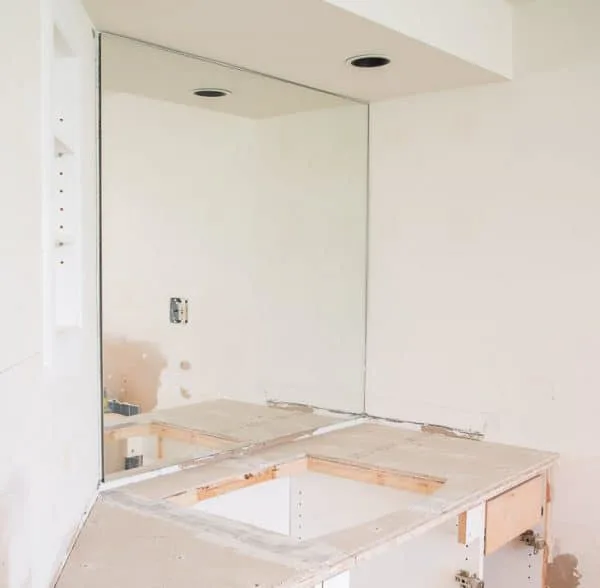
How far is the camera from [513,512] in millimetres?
2096

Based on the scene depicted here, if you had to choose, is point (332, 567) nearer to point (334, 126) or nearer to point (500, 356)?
point (500, 356)

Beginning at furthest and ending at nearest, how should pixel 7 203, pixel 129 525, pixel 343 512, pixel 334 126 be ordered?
pixel 334 126, pixel 343 512, pixel 129 525, pixel 7 203

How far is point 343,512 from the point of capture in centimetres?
243

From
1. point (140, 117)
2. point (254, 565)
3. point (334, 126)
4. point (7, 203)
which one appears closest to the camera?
point (7, 203)

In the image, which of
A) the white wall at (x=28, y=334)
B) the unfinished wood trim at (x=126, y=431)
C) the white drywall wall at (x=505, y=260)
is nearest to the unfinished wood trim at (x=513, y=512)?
the white drywall wall at (x=505, y=260)

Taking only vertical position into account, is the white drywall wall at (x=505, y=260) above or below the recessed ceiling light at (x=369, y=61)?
below

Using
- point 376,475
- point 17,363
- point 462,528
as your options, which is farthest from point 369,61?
point 17,363

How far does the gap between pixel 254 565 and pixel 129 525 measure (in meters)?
0.37

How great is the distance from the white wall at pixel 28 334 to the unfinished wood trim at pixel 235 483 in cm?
49

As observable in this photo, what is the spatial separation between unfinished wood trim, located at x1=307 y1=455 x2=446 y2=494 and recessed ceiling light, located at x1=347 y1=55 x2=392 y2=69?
1256mm

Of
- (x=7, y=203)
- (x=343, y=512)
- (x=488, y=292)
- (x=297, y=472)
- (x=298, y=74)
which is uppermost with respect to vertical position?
(x=298, y=74)

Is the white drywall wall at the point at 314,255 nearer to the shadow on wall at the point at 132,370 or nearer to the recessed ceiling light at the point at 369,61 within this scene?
the recessed ceiling light at the point at 369,61

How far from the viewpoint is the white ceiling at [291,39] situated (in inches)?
67.3

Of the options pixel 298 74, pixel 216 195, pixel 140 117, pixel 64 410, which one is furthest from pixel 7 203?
pixel 298 74
